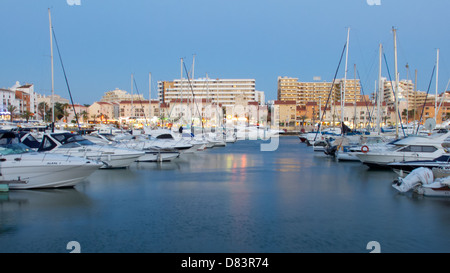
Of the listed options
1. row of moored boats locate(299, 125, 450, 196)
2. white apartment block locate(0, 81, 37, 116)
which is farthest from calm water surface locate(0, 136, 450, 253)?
white apartment block locate(0, 81, 37, 116)

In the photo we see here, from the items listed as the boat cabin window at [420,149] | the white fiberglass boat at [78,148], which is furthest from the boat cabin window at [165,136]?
the boat cabin window at [420,149]

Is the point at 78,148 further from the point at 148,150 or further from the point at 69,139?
the point at 148,150

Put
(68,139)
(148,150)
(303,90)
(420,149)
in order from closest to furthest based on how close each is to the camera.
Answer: (68,139)
(420,149)
(148,150)
(303,90)

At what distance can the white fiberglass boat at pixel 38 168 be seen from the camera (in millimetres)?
15938

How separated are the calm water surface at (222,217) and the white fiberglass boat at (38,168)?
0.39 meters

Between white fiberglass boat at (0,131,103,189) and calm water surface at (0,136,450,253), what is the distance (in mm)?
392

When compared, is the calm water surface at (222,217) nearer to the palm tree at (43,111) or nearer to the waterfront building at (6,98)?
the waterfront building at (6,98)

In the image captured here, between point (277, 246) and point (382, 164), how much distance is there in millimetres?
15723

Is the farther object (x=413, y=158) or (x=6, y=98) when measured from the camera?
(x=6, y=98)

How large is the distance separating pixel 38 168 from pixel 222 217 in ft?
25.1

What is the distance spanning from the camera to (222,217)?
1350 cm

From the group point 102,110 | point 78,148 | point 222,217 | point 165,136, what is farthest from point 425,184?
point 102,110
